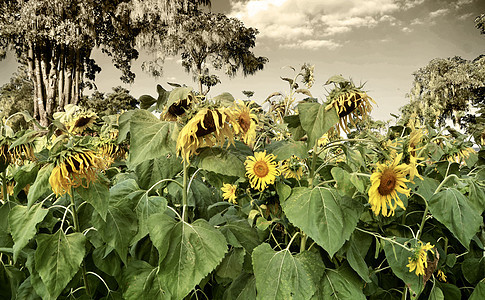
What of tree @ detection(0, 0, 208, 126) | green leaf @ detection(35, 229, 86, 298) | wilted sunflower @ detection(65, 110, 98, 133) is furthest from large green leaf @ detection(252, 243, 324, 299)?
tree @ detection(0, 0, 208, 126)

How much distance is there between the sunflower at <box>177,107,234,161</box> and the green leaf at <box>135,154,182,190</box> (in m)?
0.15

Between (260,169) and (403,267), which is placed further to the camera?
(403,267)

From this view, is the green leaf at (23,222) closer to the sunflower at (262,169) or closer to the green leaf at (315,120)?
the sunflower at (262,169)

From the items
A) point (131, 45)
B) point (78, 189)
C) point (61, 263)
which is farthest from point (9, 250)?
point (131, 45)

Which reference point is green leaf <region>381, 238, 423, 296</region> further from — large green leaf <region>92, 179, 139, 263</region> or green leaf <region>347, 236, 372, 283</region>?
large green leaf <region>92, 179, 139, 263</region>

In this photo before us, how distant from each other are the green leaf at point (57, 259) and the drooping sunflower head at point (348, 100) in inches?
28.0

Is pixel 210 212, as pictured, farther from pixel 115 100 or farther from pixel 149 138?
pixel 115 100

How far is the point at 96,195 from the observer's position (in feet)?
3.05

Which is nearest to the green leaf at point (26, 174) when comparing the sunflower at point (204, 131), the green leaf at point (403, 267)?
the sunflower at point (204, 131)

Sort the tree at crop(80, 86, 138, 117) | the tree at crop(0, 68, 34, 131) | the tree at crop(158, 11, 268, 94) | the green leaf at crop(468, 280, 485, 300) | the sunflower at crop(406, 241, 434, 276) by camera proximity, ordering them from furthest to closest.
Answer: the tree at crop(0, 68, 34, 131), the tree at crop(158, 11, 268, 94), the tree at crop(80, 86, 138, 117), the green leaf at crop(468, 280, 485, 300), the sunflower at crop(406, 241, 434, 276)

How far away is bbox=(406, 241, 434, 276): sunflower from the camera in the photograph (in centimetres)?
109

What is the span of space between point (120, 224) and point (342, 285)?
0.62 m

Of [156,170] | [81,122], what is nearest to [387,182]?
[156,170]

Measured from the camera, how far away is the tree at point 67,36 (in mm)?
11623
